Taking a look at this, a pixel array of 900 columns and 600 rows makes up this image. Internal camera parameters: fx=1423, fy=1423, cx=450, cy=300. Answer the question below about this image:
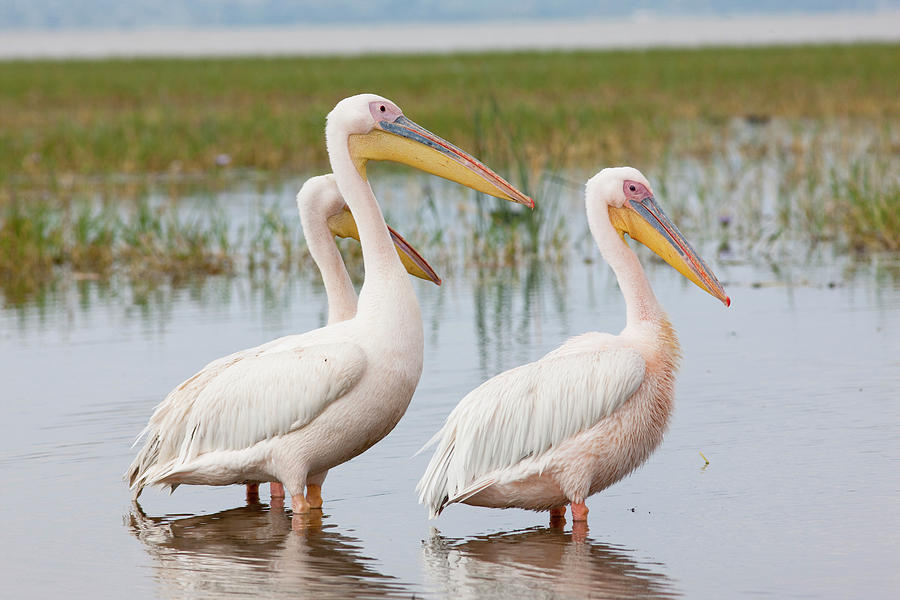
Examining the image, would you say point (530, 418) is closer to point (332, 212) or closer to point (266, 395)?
point (266, 395)

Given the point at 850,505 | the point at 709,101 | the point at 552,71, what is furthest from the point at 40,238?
the point at 552,71

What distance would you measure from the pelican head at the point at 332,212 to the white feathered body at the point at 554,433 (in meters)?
1.19

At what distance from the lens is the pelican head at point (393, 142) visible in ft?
17.5

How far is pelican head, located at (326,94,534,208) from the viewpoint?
5320 mm

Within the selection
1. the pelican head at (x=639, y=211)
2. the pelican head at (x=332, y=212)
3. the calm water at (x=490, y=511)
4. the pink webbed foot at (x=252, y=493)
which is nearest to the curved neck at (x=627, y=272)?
the pelican head at (x=639, y=211)

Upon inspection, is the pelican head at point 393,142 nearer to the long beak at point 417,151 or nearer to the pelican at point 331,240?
the long beak at point 417,151

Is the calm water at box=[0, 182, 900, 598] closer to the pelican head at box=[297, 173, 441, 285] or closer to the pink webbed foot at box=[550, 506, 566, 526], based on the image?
the pink webbed foot at box=[550, 506, 566, 526]

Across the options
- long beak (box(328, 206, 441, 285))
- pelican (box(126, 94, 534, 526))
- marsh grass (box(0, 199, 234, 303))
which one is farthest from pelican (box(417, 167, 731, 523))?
marsh grass (box(0, 199, 234, 303))

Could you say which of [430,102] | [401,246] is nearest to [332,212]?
[401,246]

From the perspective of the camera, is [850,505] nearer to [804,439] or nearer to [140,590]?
[804,439]

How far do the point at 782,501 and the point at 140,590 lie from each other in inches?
84.4

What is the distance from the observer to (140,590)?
4273mm

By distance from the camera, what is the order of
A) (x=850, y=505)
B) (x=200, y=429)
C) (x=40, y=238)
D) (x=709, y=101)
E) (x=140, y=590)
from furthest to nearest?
(x=709, y=101) → (x=40, y=238) → (x=200, y=429) → (x=850, y=505) → (x=140, y=590)

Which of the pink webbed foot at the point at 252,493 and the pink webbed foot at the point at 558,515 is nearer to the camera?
the pink webbed foot at the point at 558,515
